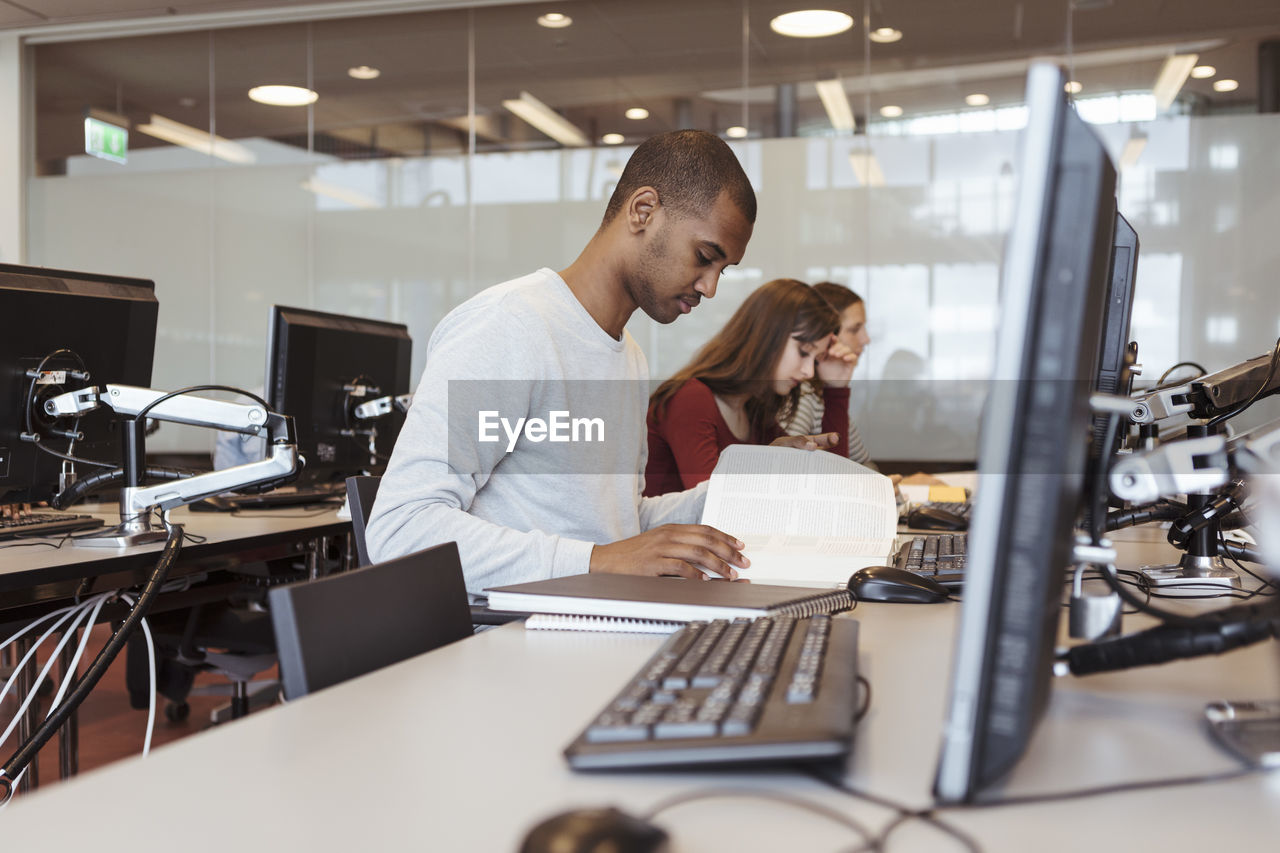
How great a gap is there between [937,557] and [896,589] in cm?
27

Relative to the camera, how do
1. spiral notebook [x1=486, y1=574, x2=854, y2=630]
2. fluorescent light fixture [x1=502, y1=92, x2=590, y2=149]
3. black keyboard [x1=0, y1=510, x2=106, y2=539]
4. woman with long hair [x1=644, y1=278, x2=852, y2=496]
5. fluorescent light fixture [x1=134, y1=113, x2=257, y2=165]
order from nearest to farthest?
spiral notebook [x1=486, y1=574, x2=854, y2=630] < black keyboard [x1=0, y1=510, x2=106, y2=539] < woman with long hair [x1=644, y1=278, x2=852, y2=496] < fluorescent light fixture [x1=502, y1=92, x2=590, y2=149] < fluorescent light fixture [x1=134, y1=113, x2=257, y2=165]

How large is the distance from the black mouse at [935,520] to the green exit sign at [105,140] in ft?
15.4

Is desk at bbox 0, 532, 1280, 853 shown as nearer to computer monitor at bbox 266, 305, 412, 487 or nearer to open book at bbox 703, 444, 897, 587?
open book at bbox 703, 444, 897, 587

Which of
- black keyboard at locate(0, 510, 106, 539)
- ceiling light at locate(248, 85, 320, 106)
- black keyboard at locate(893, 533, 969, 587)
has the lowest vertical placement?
black keyboard at locate(0, 510, 106, 539)

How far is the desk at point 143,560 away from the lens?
1664mm

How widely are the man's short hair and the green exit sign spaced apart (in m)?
4.68

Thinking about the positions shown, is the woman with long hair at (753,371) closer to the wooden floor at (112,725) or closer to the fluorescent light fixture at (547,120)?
the wooden floor at (112,725)

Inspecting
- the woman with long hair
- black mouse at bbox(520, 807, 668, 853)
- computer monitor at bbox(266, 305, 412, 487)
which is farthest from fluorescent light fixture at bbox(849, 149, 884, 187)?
black mouse at bbox(520, 807, 668, 853)

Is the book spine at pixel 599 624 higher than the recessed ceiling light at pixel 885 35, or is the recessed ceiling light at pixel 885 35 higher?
the recessed ceiling light at pixel 885 35

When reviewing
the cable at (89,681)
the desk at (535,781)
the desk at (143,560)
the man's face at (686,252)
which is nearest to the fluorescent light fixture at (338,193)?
the desk at (143,560)

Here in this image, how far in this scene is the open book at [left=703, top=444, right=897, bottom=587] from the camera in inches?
58.1

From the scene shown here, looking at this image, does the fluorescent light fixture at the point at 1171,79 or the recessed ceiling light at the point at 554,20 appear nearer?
the fluorescent light fixture at the point at 1171,79

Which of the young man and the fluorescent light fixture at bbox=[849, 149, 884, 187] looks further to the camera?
the fluorescent light fixture at bbox=[849, 149, 884, 187]

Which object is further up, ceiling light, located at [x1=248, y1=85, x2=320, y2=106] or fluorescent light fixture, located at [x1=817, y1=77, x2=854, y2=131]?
ceiling light, located at [x1=248, y1=85, x2=320, y2=106]
